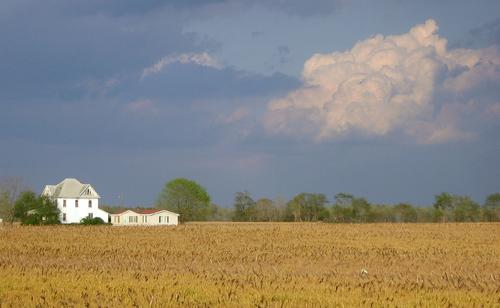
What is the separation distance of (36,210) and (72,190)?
511 inches

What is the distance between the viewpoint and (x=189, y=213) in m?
134

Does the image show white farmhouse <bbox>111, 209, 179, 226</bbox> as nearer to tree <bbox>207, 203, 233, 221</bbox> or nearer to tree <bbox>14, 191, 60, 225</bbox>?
tree <bbox>14, 191, 60, 225</bbox>

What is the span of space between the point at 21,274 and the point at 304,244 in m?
26.0

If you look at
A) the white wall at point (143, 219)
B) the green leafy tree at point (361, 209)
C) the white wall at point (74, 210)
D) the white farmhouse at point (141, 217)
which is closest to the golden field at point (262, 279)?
the white wall at point (74, 210)

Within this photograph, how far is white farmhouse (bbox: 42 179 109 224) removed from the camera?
10575cm

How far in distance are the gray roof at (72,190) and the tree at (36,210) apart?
328 inches

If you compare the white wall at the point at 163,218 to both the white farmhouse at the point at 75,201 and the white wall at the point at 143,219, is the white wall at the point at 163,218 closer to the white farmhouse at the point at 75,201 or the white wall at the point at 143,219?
the white wall at the point at 143,219

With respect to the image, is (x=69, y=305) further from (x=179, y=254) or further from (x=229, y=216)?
(x=229, y=216)

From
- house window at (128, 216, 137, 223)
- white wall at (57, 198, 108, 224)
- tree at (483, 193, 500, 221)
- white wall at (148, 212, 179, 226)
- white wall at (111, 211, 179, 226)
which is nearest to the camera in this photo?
white wall at (57, 198, 108, 224)

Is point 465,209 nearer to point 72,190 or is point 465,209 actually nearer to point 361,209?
point 361,209

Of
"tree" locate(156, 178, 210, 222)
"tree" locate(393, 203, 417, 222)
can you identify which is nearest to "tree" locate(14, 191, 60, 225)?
"tree" locate(156, 178, 210, 222)

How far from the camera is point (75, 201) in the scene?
107 m

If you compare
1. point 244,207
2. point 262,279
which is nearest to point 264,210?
point 244,207

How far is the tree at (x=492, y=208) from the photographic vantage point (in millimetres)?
128550
